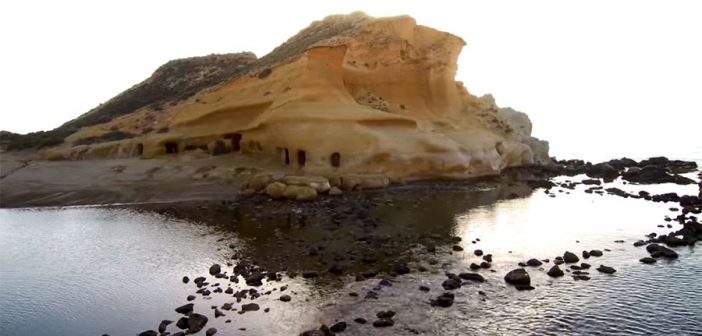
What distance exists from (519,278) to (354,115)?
25200 mm

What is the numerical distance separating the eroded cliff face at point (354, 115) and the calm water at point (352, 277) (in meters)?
8.54

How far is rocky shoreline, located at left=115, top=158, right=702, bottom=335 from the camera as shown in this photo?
15930 mm

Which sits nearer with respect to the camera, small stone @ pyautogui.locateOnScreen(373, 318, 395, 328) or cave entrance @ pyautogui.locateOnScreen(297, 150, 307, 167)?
small stone @ pyautogui.locateOnScreen(373, 318, 395, 328)

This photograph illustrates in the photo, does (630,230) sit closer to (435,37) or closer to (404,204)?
(404,204)

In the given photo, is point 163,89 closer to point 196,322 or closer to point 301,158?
point 301,158

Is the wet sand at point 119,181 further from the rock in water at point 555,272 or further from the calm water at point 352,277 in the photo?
the rock in water at point 555,272

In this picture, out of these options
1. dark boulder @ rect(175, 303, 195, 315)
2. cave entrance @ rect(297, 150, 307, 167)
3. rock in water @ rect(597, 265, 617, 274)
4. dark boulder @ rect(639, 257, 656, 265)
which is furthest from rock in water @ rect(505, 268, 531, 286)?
cave entrance @ rect(297, 150, 307, 167)

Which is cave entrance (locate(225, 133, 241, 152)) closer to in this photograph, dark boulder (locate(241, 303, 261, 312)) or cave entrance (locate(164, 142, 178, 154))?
cave entrance (locate(164, 142, 178, 154))

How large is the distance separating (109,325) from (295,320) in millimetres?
5093

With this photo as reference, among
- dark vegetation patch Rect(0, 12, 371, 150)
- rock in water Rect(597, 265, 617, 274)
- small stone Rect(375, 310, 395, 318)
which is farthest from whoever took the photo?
dark vegetation patch Rect(0, 12, 371, 150)

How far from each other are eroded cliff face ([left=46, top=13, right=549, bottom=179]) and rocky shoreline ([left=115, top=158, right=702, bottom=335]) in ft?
19.3

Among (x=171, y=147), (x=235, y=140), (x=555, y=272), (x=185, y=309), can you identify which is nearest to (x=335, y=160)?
(x=235, y=140)

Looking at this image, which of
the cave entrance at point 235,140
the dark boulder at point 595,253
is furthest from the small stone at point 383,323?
the cave entrance at point 235,140

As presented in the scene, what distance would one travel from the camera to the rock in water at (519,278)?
17.0 metres
